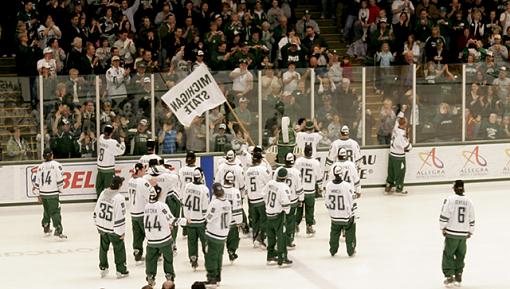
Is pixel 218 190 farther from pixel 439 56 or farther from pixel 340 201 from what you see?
pixel 439 56

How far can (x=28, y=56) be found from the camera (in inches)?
1083

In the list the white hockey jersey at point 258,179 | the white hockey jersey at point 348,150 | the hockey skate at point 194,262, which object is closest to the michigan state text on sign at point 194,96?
the white hockey jersey at point 348,150

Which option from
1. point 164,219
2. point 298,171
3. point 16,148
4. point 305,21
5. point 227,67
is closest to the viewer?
point 164,219

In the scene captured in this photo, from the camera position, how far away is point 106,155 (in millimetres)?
25422

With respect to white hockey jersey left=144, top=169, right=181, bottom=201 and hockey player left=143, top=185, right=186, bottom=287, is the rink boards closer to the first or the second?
white hockey jersey left=144, top=169, right=181, bottom=201

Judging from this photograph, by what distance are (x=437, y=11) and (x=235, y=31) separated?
6419 mm

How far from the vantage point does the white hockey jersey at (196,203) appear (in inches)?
801

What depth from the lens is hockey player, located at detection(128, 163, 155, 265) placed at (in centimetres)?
2089

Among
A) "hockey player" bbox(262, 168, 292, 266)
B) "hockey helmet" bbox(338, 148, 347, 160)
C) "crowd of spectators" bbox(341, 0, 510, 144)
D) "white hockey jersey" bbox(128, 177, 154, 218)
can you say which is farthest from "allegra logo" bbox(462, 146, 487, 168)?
"white hockey jersey" bbox(128, 177, 154, 218)

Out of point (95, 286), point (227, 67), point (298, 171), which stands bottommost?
point (95, 286)

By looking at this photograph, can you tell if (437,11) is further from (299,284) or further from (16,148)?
(299,284)

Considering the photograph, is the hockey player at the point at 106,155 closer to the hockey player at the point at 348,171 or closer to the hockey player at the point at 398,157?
the hockey player at the point at 348,171

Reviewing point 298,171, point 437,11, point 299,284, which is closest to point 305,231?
point 298,171

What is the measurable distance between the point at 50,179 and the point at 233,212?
3.96 m
